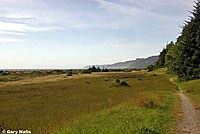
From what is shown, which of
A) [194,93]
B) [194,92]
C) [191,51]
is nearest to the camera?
[194,93]

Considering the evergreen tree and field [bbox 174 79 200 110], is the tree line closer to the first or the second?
the evergreen tree

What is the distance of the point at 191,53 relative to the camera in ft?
122

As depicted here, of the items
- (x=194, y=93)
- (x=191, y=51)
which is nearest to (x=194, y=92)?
(x=194, y=93)

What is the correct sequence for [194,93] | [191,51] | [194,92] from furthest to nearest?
[191,51] < [194,92] < [194,93]

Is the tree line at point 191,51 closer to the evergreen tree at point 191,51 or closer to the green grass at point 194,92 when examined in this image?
the evergreen tree at point 191,51

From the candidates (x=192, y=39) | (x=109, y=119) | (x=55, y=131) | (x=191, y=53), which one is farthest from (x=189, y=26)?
(x=55, y=131)

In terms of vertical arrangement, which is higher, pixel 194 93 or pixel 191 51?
pixel 191 51

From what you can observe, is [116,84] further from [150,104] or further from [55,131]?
[55,131]

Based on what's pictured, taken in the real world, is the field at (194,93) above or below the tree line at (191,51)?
below

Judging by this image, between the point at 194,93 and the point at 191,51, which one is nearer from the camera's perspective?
the point at 194,93

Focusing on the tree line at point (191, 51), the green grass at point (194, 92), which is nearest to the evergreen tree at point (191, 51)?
the tree line at point (191, 51)

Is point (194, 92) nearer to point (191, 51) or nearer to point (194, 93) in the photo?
point (194, 93)

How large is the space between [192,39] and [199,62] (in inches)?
203

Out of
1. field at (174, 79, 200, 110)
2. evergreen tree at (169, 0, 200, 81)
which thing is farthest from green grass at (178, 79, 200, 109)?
evergreen tree at (169, 0, 200, 81)
